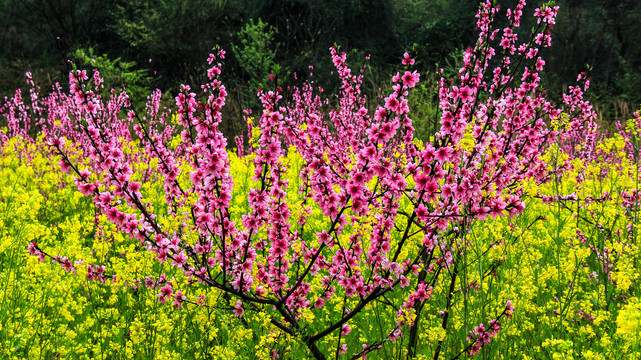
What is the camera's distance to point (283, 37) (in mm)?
18125

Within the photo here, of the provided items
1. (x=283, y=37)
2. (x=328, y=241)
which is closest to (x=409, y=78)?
(x=328, y=241)

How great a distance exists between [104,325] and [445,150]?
2.84 meters

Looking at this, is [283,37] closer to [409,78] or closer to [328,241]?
[409,78]

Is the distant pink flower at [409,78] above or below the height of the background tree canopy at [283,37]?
below

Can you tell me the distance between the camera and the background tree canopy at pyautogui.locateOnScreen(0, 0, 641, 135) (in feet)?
58.5

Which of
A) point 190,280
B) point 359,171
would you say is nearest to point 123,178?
point 190,280

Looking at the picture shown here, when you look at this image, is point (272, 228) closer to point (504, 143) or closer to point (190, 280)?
point (190, 280)

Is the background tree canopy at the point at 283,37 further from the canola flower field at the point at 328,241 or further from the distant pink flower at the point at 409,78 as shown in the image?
the distant pink flower at the point at 409,78

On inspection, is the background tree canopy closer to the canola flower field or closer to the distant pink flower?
the canola flower field

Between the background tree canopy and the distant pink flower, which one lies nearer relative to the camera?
the distant pink flower

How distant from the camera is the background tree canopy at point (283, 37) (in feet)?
58.5

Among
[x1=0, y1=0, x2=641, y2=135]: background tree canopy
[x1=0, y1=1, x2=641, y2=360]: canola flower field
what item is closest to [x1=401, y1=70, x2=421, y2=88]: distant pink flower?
[x1=0, y1=1, x2=641, y2=360]: canola flower field

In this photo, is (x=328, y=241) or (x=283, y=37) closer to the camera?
(x=328, y=241)

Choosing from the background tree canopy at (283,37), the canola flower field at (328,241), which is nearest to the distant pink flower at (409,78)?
the canola flower field at (328,241)
